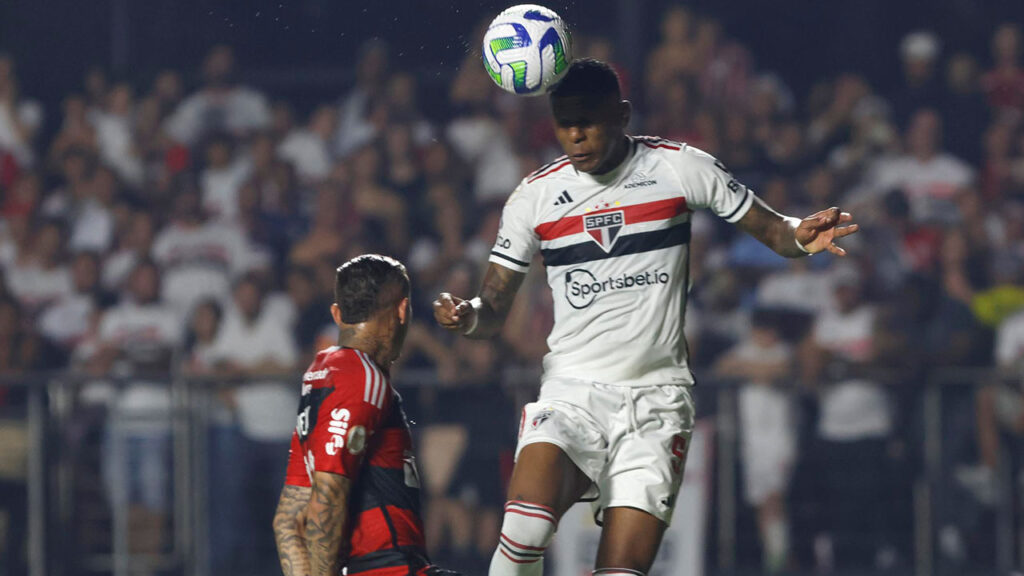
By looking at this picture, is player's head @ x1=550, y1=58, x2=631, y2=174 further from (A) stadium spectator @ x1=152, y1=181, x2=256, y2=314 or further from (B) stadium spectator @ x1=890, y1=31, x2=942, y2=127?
(B) stadium spectator @ x1=890, y1=31, x2=942, y2=127

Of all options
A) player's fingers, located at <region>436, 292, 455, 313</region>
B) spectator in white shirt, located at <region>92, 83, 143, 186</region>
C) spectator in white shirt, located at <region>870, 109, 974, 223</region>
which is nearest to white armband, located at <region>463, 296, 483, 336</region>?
player's fingers, located at <region>436, 292, 455, 313</region>

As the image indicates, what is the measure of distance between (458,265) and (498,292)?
4.90m

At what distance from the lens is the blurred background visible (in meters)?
10.6

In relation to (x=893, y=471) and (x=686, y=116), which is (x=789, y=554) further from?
(x=686, y=116)

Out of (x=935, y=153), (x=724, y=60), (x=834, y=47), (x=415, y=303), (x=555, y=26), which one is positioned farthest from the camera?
(x=834, y=47)

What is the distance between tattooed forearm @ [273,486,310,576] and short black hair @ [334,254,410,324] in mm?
664

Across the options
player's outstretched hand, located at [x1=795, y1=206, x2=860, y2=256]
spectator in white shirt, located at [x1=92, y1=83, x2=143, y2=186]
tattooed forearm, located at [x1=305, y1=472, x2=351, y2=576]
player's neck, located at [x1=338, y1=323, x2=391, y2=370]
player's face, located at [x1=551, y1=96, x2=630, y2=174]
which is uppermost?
spectator in white shirt, located at [x1=92, y1=83, x2=143, y2=186]

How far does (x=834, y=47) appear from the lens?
50.5 ft

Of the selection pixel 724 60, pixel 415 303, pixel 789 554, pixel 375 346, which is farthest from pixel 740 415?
pixel 375 346

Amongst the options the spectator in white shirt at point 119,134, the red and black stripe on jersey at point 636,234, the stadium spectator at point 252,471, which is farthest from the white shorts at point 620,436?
the spectator in white shirt at point 119,134

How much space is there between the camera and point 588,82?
6418mm

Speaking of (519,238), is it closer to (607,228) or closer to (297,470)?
(607,228)

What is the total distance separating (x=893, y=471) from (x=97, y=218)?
6888 mm

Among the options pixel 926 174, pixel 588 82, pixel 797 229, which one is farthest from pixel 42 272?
pixel 797 229
